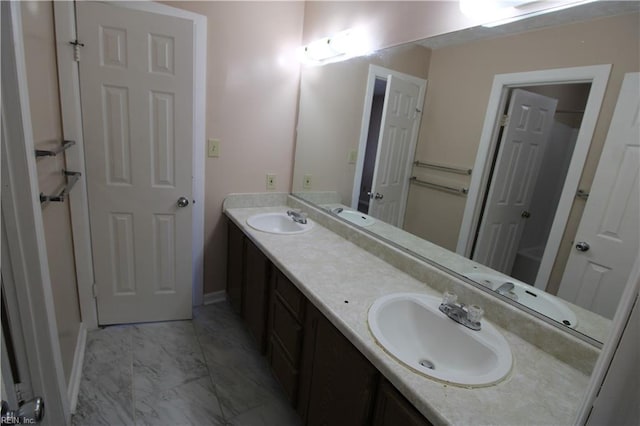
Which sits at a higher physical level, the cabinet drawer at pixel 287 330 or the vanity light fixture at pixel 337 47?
the vanity light fixture at pixel 337 47

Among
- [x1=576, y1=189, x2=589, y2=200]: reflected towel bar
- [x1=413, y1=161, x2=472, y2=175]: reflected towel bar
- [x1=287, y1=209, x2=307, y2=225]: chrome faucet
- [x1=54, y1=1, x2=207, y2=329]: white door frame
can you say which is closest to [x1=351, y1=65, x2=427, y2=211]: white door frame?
[x1=413, y1=161, x2=472, y2=175]: reflected towel bar

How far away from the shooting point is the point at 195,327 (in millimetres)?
2266

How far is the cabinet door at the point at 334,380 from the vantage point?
3.43ft

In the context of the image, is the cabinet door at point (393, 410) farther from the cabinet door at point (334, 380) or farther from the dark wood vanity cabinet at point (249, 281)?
the dark wood vanity cabinet at point (249, 281)

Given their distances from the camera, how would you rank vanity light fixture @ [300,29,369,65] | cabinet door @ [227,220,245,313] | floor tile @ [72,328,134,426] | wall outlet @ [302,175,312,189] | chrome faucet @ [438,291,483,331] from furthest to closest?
1. wall outlet @ [302,175,312,189]
2. cabinet door @ [227,220,245,313]
3. vanity light fixture @ [300,29,369,65]
4. floor tile @ [72,328,134,426]
5. chrome faucet @ [438,291,483,331]

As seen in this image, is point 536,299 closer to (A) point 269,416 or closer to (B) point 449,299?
(B) point 449,299

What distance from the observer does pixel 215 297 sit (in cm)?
257

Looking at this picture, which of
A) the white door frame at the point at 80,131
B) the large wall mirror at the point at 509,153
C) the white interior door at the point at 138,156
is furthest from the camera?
the white interior door at the point at 138,156

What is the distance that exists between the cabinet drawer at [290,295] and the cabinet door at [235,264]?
0.58m

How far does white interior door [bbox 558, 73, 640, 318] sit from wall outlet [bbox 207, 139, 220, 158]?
6.78ft

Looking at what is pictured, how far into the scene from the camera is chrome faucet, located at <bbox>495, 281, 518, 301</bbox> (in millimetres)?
1180

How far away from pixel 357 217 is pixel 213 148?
113 cm

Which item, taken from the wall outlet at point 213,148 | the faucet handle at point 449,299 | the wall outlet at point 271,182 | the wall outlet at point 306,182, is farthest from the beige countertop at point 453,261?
the wall outlet at point 213,148

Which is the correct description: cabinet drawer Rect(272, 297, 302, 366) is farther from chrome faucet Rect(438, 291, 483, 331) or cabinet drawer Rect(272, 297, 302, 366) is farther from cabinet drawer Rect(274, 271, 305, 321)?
chrome faucet Rect(438, 291, 483, 331)
